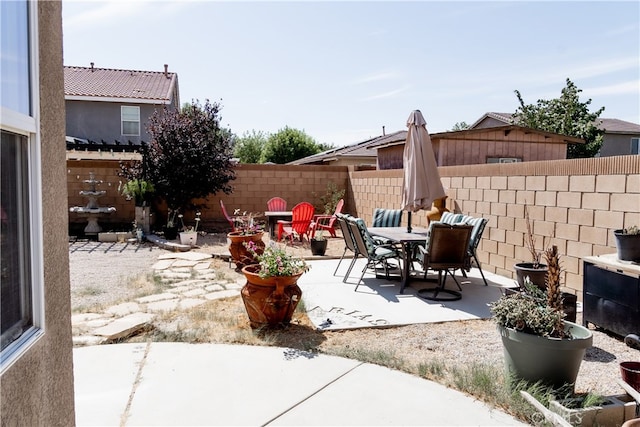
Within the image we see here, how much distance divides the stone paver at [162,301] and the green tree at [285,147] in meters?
27.8

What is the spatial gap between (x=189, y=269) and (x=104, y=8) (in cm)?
441

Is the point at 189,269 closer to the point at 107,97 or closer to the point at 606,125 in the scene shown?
the point at 107,97

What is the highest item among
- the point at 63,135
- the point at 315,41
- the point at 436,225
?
the point at 315,41

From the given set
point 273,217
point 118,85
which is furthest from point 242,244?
point 118,85

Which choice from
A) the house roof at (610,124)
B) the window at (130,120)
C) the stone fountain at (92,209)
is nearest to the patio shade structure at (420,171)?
the stone fountain at (92,209)

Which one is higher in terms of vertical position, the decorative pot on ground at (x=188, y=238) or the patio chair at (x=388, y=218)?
the patio chair at (x=388, y=218)

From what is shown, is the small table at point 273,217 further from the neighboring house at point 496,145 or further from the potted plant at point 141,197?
the neighboring house at point 496,145

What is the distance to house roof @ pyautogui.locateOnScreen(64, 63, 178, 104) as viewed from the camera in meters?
16.1

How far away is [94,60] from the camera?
62.8 feet

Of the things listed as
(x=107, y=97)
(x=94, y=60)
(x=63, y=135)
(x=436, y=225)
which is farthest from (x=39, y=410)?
(x=94, y=60)

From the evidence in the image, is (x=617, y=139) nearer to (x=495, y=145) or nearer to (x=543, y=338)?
(x=495, y=145)

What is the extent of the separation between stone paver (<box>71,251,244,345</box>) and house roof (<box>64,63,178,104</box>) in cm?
1025

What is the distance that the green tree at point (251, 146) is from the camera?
4328cm

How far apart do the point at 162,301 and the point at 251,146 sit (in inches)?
1566
